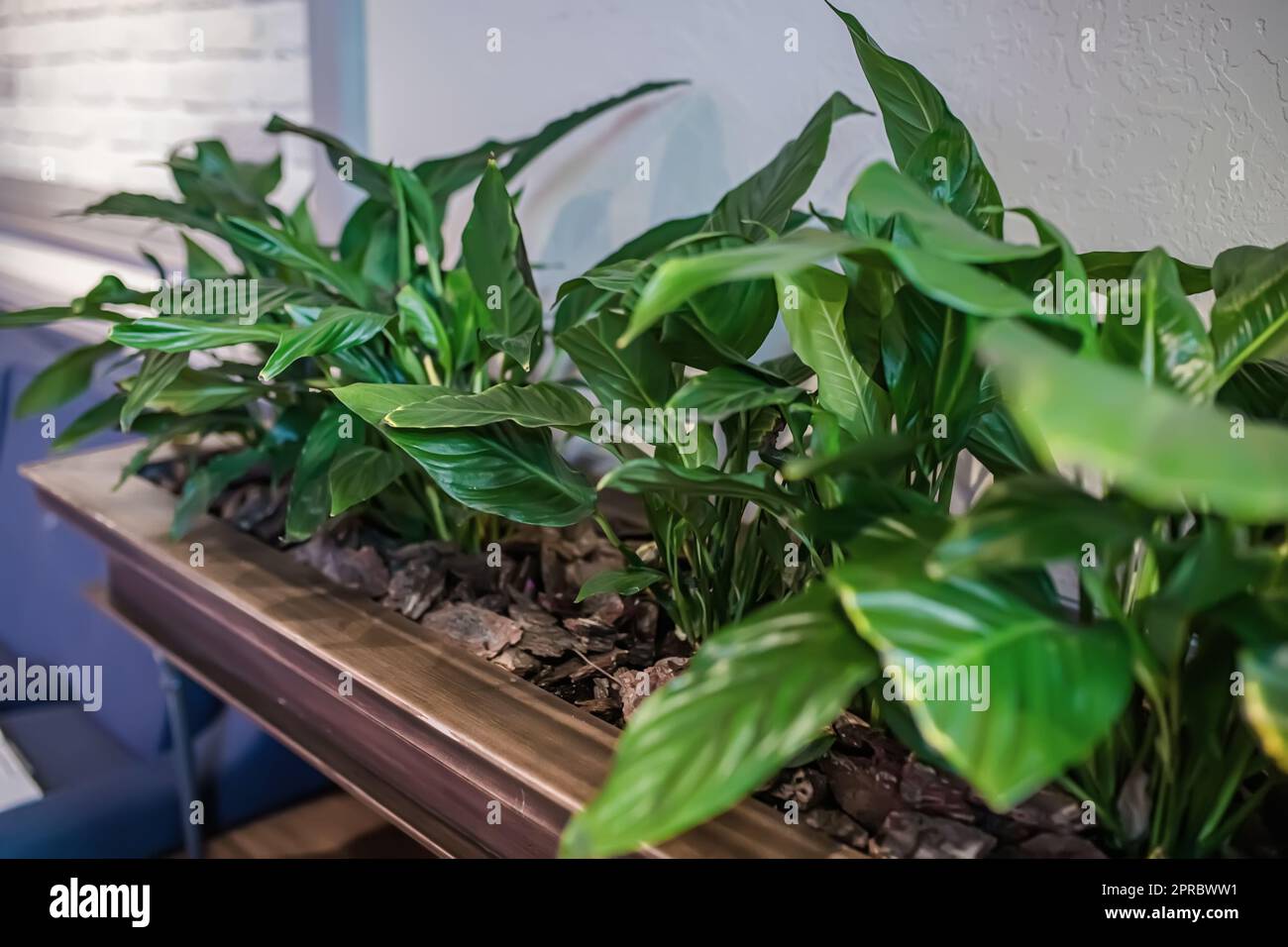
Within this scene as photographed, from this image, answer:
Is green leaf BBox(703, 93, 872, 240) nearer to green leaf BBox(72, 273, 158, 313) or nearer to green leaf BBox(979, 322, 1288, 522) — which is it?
green leaf BBox(979, 322, 1288, 522)

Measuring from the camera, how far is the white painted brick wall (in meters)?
1.59

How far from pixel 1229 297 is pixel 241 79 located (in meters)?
1.59

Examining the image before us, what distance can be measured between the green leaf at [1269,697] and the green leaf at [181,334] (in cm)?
66

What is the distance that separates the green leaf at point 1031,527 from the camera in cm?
39

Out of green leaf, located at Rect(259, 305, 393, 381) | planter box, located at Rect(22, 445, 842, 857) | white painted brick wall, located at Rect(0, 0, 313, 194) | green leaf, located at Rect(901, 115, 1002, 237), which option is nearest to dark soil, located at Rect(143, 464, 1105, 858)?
planter box, located at Rect(22, 445, 842, 857)

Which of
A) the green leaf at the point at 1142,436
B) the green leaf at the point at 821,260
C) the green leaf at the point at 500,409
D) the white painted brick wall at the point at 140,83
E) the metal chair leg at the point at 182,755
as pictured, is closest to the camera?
the green leaf at the point at 1142,436

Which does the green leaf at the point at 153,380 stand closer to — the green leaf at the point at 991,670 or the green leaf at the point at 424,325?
the green leaf at the point at 424,325

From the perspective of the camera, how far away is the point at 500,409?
0.65 meters

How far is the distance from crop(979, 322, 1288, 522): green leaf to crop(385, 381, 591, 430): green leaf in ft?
1.19

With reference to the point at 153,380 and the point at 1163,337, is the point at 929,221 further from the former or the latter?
the point at 153,380

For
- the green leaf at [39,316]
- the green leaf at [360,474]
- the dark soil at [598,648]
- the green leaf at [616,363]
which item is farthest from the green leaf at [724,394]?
the green leaf at [39,316]

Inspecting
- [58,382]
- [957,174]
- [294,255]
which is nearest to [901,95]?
[957,174]
